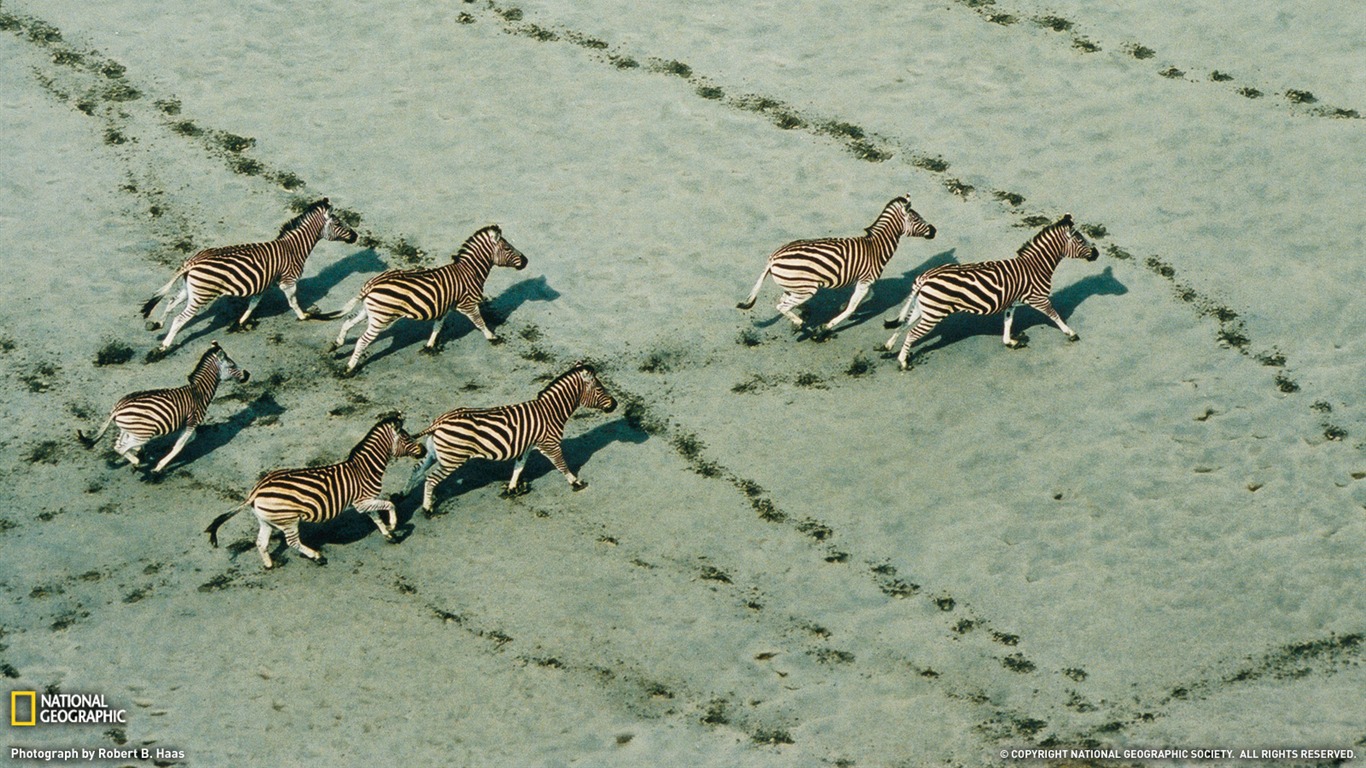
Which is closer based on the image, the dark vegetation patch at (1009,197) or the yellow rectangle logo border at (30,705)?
the yellow rectangle logo border at (30,705)

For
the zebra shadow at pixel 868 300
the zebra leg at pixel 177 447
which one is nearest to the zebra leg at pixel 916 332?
the zebra shadow at pixel 868 300

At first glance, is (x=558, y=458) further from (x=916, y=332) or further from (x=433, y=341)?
(x=916, y=332)

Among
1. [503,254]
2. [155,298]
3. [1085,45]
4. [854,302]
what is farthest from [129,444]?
[1085,45]

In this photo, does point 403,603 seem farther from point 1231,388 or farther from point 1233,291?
point 1233,291

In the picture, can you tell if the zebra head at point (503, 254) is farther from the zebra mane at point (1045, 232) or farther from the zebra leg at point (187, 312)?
the zebra mane at point (1045, 232)

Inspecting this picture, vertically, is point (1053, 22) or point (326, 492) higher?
point (1053, 22)

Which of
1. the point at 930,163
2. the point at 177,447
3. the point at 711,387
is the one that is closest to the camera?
the point at 177,447

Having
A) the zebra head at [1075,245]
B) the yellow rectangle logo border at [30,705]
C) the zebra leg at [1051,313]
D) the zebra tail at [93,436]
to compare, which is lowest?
the yellow rectangle logo border at [30,705]

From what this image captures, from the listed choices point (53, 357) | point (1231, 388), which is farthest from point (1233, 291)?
point (53, 357)
